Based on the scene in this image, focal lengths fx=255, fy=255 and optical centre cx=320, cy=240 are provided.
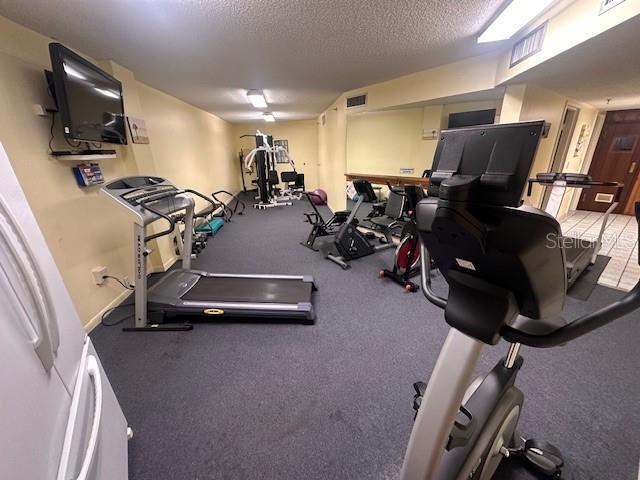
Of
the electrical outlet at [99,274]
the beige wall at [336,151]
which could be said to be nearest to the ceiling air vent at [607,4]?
the beige wall at [336,151]

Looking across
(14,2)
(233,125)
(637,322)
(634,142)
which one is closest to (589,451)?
(637,322)

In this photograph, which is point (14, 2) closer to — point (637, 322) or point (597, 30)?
point (597, 30)

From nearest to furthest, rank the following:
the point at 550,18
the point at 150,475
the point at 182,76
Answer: the point at 150,475 → the point at 550,18 → the point at 182,76

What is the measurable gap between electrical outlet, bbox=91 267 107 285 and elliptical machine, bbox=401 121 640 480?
9.08 feet

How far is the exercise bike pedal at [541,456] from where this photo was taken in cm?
112

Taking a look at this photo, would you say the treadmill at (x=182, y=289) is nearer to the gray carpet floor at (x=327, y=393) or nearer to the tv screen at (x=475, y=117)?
the gray carpet floor at (x=327, y=393)

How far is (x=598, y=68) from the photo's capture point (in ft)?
7.10

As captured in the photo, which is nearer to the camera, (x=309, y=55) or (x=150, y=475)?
(x=150, y=475)

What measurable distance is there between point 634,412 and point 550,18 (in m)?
2.62

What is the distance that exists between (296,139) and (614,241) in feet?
26.2

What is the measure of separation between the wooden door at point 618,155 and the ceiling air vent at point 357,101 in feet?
15.9

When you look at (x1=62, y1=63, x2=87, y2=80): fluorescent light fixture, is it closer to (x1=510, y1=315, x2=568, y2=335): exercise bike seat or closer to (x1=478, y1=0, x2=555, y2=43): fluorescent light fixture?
(x1=510, y1=315, x2=568, y2=335): exercise bike seat

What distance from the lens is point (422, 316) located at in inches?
90.5

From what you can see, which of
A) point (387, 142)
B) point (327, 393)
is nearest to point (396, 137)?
A: point (387, 142)
